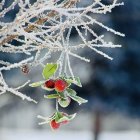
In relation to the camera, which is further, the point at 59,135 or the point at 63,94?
the point at 59,135

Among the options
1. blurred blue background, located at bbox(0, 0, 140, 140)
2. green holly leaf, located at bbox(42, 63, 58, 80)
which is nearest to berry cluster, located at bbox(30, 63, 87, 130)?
green holly leaf, located at bbox(42, 63, 58, 80)

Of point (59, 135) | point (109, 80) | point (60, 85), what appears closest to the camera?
point (60, 85)

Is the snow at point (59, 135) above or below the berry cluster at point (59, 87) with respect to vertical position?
above

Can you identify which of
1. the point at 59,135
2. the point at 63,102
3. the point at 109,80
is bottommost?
the point at 63,102

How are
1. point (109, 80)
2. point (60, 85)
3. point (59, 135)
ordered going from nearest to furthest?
point (60, 85) → point (109, 80) → point (59, 135)

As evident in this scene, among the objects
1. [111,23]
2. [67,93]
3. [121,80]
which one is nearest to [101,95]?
[121,80]

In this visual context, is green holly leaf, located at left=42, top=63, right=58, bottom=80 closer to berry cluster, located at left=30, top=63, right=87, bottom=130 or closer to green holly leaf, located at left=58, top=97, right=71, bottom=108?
berry cluster, located at left=30, top=63, right=87, bottom=130

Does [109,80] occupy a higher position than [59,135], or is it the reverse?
[59,135]

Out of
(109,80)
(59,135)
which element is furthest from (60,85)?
(59,135)

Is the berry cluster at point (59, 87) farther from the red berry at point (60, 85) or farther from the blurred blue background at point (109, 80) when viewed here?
the blurred blue background at point (109, 80)

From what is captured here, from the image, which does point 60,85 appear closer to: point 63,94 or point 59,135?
point 63,94

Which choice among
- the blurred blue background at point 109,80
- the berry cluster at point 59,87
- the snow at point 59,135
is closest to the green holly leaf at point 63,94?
the berry cluster at point 59,87
